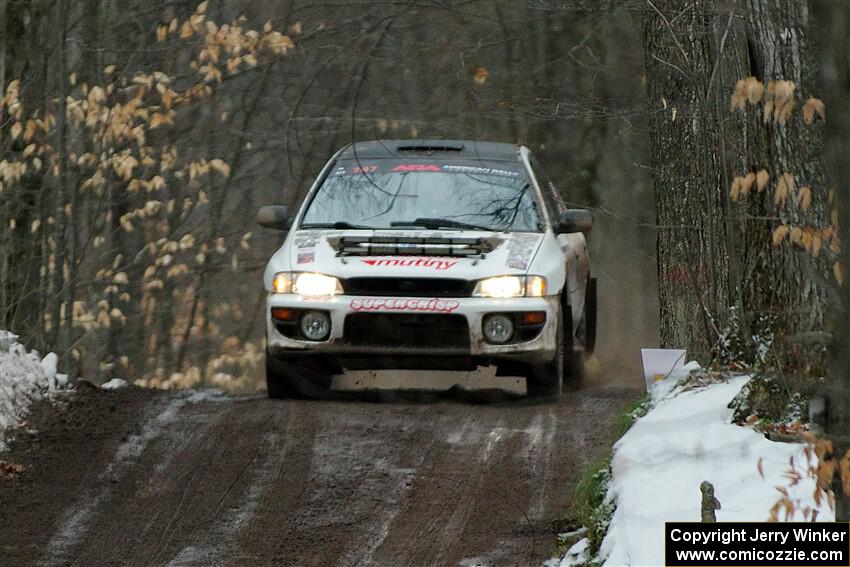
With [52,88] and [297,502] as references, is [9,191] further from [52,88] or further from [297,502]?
[297,502]

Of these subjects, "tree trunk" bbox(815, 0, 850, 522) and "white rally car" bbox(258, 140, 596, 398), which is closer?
"tree trunk" bbox(815, 0, 850, 522)

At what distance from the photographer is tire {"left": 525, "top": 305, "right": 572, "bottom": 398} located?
1026cm

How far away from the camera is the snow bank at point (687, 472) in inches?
240

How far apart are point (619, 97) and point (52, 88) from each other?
7.38 meters

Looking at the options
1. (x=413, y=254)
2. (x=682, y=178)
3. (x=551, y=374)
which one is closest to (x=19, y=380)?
(x=413, y=254)

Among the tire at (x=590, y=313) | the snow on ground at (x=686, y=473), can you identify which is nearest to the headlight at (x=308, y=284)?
the snow on ground at (x=686, y=473)

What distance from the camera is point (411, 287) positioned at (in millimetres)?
9969

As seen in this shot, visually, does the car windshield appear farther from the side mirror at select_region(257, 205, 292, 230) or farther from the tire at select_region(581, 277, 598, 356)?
the tire at select_region(581, 277, 598, 356)

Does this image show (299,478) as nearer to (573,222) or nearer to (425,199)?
(425,199)

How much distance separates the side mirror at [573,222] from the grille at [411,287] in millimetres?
1082

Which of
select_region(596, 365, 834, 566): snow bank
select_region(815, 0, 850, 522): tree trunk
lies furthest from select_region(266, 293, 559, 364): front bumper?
select_region(815, 0, 850, 522): tree trunk

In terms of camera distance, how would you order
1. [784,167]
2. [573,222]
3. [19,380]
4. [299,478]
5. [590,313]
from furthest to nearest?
[590,313]
[19,380]
[573,222]
[299,478]
[784,167]

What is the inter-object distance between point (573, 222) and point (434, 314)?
4.54 ft

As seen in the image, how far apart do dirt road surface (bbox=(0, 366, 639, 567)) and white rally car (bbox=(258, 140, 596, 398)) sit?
0.39 meters
